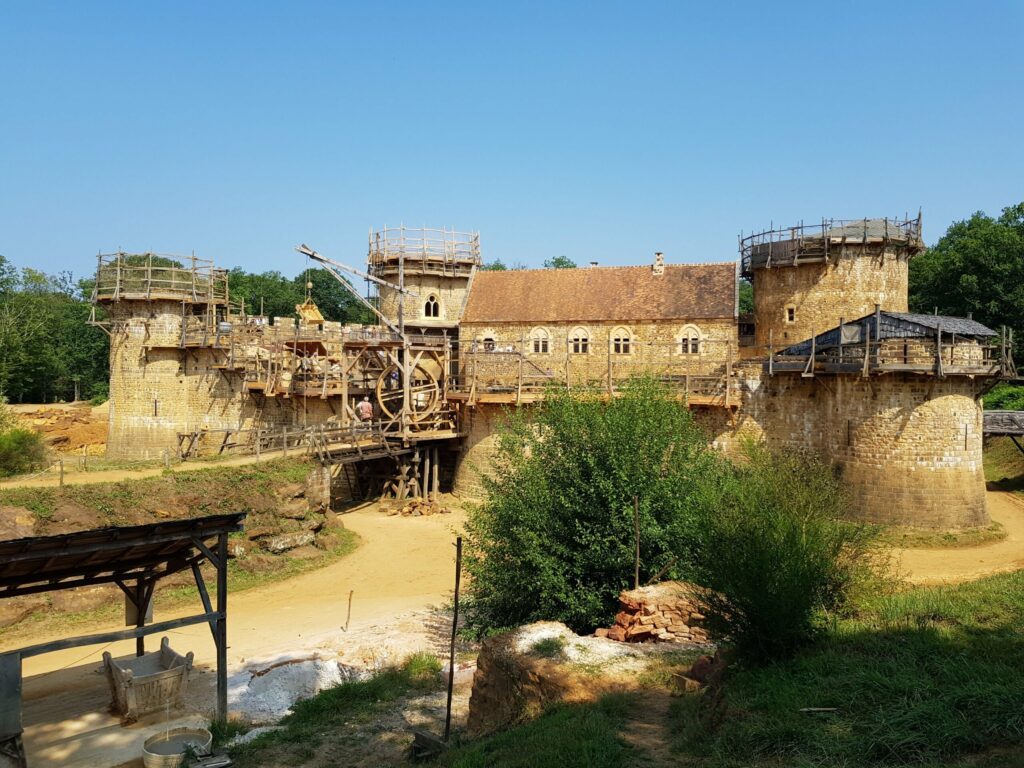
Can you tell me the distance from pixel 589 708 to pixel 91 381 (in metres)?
51.0

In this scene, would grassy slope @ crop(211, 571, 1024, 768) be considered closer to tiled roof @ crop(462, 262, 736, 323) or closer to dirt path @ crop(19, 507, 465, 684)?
dirt path @ crop(19, 507, 465, 684)

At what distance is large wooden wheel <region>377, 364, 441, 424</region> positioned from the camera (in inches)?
1101

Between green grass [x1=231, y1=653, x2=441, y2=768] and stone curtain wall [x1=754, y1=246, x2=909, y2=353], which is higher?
stone curtain wall [x1=754, y1=246, x2=909, y2=353]

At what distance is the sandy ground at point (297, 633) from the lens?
10.7m

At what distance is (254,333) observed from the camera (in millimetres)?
31953

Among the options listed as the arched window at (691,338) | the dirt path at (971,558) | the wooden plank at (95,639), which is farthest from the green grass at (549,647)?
the arched window at (691,338)

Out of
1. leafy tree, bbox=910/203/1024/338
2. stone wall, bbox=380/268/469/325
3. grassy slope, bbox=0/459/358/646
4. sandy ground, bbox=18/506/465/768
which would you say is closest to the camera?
sandy ground, bbox=18/506/465/768

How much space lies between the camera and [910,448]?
21.2 meters

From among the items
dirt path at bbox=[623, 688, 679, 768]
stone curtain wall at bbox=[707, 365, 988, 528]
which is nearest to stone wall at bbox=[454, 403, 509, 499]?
stone curtain wall at bbox=[707, 365, 988, 528]

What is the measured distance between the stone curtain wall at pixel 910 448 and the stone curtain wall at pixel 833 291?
6.64 m

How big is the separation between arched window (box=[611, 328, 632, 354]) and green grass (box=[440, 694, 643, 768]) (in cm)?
2234

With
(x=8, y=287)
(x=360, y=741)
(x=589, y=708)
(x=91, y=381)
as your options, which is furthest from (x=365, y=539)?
(x=8, y=287)

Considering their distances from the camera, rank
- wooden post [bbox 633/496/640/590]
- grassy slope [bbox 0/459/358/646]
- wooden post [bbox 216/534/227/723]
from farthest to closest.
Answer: grassy slope [bbox 0/459/358/646] < wooden post [bbox 633/496/640/590] < wooden post [bbox 216/534/227/723]

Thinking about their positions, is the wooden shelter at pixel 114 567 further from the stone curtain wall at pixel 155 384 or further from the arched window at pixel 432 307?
the arched window at pixel 432 307
